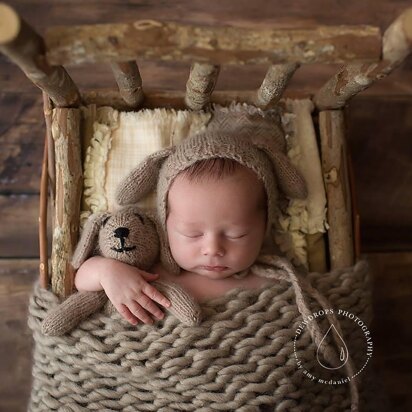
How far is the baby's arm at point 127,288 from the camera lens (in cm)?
95

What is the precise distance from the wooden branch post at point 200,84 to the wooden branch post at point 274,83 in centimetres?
9

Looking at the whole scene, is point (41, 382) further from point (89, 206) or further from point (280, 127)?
point (280, 127)

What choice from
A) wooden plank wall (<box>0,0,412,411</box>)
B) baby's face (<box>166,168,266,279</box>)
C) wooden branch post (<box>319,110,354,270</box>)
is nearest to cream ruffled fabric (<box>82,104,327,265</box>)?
wooden branch post (<box>319,110,354,270</box>)

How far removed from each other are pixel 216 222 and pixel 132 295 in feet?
0.60

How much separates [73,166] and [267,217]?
368mm

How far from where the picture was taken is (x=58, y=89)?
0.96 meters

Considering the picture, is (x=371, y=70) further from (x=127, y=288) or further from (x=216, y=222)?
(x=127, y=288)

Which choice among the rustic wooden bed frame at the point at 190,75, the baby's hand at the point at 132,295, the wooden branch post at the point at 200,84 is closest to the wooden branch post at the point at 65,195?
the rustic wooden bed frame at the point at 190,75

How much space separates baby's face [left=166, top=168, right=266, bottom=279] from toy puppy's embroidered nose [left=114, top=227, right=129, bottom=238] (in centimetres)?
8

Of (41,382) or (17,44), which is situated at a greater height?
(17,44)

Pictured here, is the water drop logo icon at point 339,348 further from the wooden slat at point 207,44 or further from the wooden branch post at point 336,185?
the wooden slat at point 207,44

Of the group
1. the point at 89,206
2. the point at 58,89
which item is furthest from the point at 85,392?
the point at 58,89

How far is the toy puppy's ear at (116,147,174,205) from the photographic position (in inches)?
40.9

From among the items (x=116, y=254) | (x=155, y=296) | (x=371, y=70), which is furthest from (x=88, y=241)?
(x=371, y=70)
